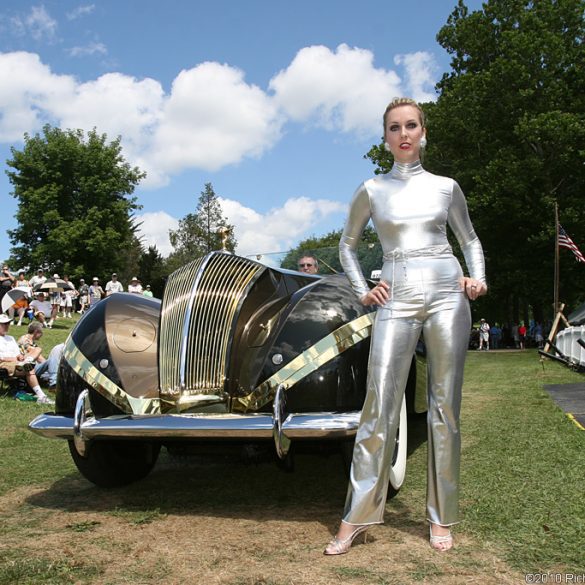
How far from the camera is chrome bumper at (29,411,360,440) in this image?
2959 mm

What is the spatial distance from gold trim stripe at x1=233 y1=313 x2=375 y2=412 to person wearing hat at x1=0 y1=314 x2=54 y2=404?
554 cm

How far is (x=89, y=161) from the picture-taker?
3778 centimetres

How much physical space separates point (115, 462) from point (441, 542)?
215 cm

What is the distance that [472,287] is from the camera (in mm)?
2938

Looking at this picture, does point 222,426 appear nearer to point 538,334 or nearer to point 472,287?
point 472,287

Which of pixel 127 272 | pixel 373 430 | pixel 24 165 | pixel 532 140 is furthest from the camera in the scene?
pixel 127 272

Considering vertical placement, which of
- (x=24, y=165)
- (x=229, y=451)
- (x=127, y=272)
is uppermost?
(x=24, y=165)

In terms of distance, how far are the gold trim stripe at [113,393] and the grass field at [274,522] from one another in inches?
21.6

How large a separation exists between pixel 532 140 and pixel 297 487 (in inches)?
Answer: 753

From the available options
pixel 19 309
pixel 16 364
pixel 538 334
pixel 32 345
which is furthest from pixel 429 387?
pixel 538 334

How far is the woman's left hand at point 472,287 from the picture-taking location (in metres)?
2.93

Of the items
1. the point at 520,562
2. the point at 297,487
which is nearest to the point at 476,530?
the point at 520,562

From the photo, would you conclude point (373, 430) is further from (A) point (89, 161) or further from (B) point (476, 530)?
(A) point (89, 161)

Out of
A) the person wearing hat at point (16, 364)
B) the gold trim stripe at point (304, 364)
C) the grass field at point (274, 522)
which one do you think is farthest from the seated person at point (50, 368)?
the gold trim stripe at point (304, 364)
